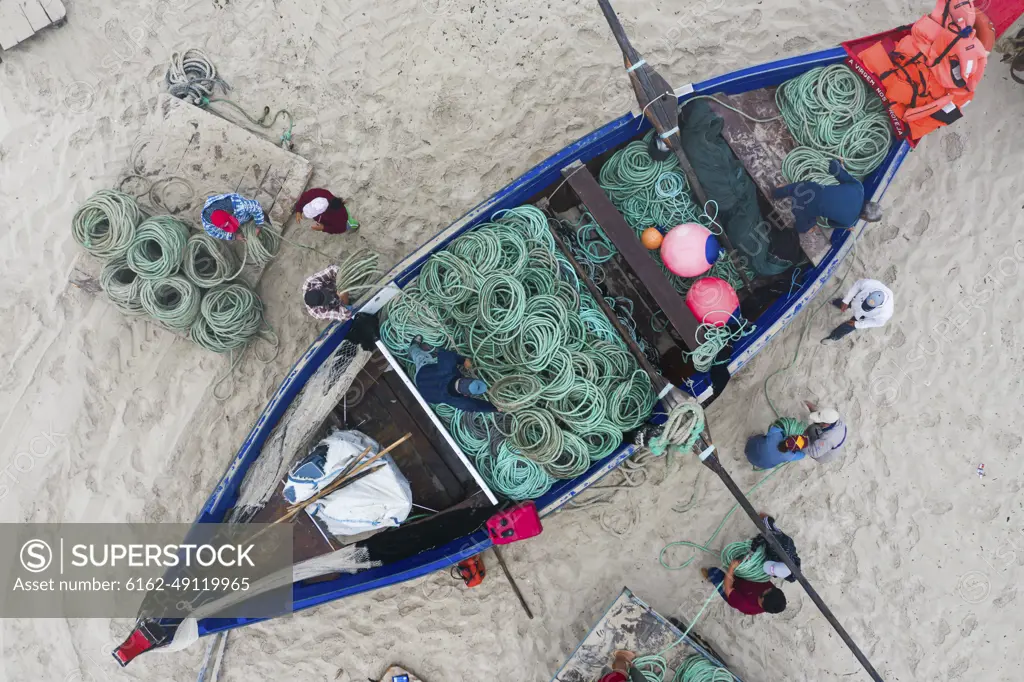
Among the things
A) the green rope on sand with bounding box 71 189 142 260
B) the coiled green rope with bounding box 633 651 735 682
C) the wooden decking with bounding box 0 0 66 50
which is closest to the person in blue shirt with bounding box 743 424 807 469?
the coiled green rope with bounding box 633 651 735 682

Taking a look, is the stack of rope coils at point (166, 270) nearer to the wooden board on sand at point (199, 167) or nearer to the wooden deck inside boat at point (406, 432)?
the wooden board on sand at point (199, 167)

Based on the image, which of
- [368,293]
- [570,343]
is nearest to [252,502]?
[368,293]

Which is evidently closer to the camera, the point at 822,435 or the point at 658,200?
the point at 658,200

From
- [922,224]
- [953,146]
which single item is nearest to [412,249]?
[922,224]

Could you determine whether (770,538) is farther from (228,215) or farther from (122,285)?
(122,285)

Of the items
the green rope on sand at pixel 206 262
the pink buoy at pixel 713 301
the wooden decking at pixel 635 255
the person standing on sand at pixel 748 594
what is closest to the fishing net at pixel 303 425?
the green rope on sand at pixel 206 262
